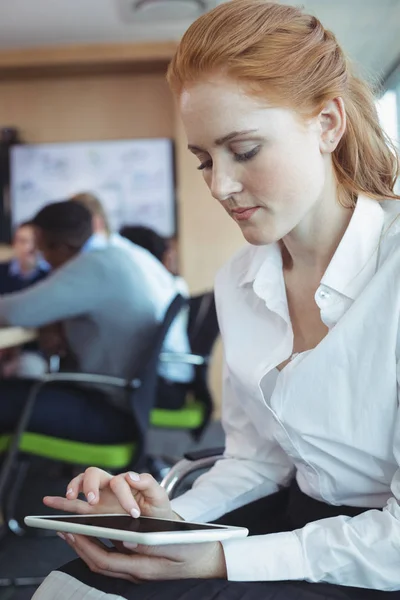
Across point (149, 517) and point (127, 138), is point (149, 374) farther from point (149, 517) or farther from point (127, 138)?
point (127, 138)

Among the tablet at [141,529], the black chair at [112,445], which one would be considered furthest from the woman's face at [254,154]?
the black chair at [112,445]

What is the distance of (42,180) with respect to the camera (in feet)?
19.3

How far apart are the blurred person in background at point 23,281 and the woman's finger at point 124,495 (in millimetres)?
2765

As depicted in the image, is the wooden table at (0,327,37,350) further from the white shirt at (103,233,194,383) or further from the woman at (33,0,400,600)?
the woman at (33,0,400,600)

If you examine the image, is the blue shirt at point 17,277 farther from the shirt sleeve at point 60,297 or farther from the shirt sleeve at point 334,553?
the shirt sleeve at point 334,553

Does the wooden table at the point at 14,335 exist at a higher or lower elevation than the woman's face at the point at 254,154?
lower

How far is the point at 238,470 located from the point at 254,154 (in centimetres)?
55

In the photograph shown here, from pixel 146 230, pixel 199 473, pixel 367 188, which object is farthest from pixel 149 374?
pixel 146 230

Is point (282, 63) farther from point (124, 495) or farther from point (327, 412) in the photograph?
point (124, 495)

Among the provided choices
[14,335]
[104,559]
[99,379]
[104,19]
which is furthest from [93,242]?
[104,19]

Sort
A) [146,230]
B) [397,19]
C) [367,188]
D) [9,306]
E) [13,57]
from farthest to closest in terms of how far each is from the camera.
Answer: [13,57] < [146,230] < [397,19] < [9,306] < [367,188]

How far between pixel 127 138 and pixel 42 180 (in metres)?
0.78

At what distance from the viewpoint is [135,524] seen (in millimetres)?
900

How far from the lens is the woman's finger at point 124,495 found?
0.96m
